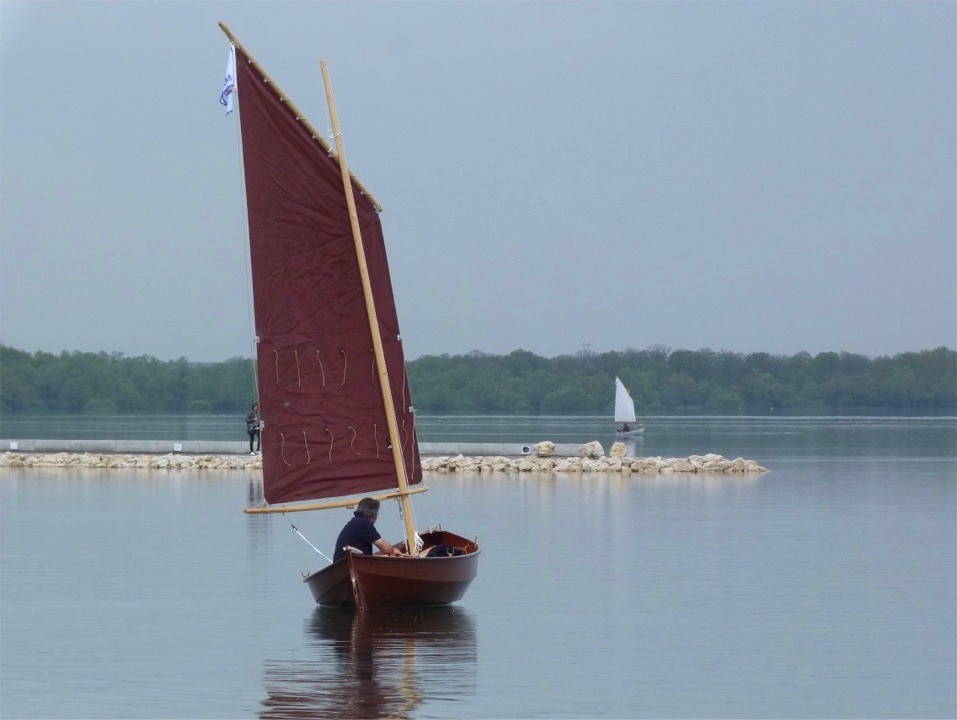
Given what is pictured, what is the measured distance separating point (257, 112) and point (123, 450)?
99.6ft

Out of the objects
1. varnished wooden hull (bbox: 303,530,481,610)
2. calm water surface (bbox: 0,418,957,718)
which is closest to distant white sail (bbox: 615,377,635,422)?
calm water surface (bbox: 0,418,957,718)

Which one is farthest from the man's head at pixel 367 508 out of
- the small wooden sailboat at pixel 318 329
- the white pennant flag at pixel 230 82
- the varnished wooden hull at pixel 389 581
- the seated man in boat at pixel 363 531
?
the white pennant flag at pixel 230 82

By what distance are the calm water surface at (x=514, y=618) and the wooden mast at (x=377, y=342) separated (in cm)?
126

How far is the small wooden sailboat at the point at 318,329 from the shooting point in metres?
15.1

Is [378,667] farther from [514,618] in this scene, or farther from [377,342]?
[377,342]

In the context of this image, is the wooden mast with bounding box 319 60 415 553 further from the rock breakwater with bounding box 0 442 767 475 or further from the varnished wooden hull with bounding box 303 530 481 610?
the rock breakwater with bounding box 0 442 767 475

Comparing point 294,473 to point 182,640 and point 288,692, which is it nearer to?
point 182,640

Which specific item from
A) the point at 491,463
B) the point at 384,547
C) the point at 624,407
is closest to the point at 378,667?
the point at 384,547

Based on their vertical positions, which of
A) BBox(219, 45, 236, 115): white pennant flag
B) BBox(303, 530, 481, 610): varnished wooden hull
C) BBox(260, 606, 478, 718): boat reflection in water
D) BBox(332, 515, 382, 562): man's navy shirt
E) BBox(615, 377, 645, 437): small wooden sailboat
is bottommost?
BBox(260, 606, 478, 718): boat reflection in water

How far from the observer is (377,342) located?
15.5 metres

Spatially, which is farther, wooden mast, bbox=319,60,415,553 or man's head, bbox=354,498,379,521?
wooden mast, bbox=319,60,415,553

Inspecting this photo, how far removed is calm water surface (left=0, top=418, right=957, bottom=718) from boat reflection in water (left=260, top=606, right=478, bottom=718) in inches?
1.6

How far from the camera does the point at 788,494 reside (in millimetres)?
32031

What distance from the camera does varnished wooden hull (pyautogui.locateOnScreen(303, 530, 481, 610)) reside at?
14453 mm
